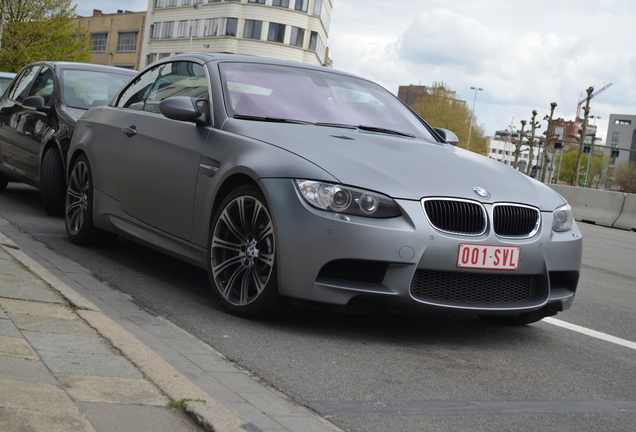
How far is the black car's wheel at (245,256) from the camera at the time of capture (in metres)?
4.63

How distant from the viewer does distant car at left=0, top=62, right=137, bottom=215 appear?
345 inches

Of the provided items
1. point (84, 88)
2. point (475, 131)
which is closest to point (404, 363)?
point (84, 88)

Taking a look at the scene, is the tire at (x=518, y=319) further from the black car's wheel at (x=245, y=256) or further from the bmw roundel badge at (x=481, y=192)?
the black car's wheel at (x=245, y=256)

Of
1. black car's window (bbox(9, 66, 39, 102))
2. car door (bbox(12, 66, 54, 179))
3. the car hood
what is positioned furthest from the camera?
black car's window (bbox(9, 66, 39, 102))

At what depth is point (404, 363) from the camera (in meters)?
4.23

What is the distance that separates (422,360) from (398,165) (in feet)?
3.54

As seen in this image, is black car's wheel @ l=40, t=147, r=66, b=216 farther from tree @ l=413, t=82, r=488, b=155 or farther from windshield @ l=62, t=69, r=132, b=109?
tree @ l=413, t=82, r=488, b=155

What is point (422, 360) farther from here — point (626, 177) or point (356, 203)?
point (626, 177)

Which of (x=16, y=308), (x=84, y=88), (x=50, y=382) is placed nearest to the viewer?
(x=50, y=382)

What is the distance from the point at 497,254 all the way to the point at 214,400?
6.25ft

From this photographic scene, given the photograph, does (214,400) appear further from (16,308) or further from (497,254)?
(497,254)

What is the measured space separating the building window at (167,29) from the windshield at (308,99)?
7929 cm

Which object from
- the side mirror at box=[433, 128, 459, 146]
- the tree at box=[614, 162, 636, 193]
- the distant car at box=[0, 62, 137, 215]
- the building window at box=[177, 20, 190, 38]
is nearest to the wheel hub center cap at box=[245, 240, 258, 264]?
the side mirror at box=[433, 128, 459, 146]

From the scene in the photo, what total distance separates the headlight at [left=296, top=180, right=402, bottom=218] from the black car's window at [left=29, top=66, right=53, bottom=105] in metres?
5.96
